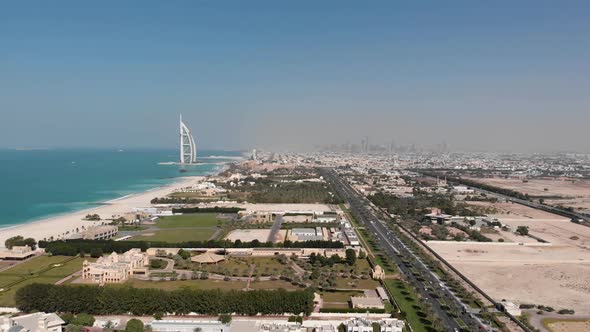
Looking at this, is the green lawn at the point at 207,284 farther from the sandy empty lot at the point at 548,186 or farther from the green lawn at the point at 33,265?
the sandy empty lot at the point at 548,186

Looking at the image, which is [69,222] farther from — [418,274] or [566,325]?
[566,325]

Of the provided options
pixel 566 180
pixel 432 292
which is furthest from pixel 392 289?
pixel 566 180

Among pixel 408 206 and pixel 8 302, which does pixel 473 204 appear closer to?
pixel 408 206

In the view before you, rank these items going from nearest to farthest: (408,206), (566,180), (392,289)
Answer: (392,289) → (408,206) → (566,180)

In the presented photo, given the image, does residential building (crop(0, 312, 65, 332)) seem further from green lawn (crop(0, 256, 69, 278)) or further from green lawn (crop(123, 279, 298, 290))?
green lawn (crop(0, 256, 69, 278))

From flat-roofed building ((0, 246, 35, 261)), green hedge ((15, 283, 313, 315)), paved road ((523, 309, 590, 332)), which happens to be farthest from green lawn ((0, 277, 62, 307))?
paved road ((523, 309, 590, 332))

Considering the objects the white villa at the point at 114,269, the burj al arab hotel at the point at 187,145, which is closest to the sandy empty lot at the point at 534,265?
the white villa at the point at 114,269

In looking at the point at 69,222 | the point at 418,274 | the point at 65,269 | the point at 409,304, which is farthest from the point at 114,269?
the point at 69,222
